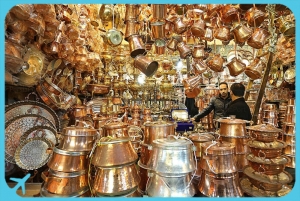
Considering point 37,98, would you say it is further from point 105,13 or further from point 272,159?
point 272,159

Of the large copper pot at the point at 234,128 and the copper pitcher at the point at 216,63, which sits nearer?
the large copper pot at the point at 234,128

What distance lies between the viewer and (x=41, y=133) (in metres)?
1.61

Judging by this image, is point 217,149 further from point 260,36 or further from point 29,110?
point 29,110

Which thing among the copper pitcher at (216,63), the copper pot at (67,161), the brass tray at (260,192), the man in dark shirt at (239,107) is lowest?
the brass tray at (260,192)

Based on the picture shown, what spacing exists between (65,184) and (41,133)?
2.39 feet

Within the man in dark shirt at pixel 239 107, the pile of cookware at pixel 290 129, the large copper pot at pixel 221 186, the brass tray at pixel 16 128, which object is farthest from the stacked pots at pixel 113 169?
the pile of cookware at pixel 290 129

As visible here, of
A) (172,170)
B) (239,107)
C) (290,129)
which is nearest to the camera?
(172,170)

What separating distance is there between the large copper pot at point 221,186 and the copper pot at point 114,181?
0.41 m

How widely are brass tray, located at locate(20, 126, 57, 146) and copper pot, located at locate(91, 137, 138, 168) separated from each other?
0.72m

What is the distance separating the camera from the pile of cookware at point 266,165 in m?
1.19

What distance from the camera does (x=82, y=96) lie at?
11.5 feet

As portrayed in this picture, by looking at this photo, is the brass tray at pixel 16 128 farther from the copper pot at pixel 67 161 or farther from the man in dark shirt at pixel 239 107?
the man in dark shirt at pixel 239 107

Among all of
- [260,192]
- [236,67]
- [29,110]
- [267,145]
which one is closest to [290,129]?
[236,67]

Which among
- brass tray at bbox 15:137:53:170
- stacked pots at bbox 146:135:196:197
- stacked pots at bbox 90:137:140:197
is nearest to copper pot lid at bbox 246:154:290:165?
stacked pots at bbox 146:135:196:197
